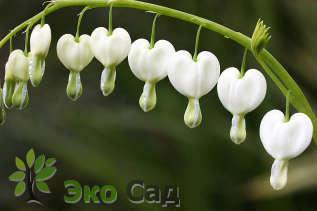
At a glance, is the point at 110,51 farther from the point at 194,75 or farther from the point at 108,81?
the point at 194,75

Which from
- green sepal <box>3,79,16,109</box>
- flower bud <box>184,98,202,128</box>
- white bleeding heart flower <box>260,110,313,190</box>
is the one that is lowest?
white bleeding heart flower <box>260,110,313,190</box>

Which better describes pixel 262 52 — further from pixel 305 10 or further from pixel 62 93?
pixel 62 93

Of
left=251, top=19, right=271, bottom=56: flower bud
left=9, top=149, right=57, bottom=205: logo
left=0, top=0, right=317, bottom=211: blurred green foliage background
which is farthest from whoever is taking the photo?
left=0, top=0, right=317, bottom=211: blurred green foliage background

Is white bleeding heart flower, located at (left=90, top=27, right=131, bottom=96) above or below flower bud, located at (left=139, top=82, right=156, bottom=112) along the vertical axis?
above

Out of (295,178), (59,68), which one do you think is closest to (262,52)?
(295,178)

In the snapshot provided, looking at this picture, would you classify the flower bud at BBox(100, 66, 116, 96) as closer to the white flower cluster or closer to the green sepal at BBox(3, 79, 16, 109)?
the white flower cluster

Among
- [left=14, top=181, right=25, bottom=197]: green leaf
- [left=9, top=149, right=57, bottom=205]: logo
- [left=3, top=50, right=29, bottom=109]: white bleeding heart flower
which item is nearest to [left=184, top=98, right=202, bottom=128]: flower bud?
[left=3, top=50, right=29, bottom=109]: white bleeding heart flower

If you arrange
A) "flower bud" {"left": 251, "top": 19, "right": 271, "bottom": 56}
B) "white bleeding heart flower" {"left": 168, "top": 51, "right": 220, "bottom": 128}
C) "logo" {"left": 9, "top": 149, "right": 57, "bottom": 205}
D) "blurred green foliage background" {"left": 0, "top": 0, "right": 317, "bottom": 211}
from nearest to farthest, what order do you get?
"flower bud" {"left": 251, "top": 19, "right": 271, "bottom": 56} → "white bleeding heart flower" {"left": 168, "top": 51, "right": 220, "bottom": 128} → "logo" {"left": 9, "top": 149, "right": 57, "bottom": 205} → "blurred green foliage background" {"left": 0, "top": 0, "right": 317, "bottom": 211}
